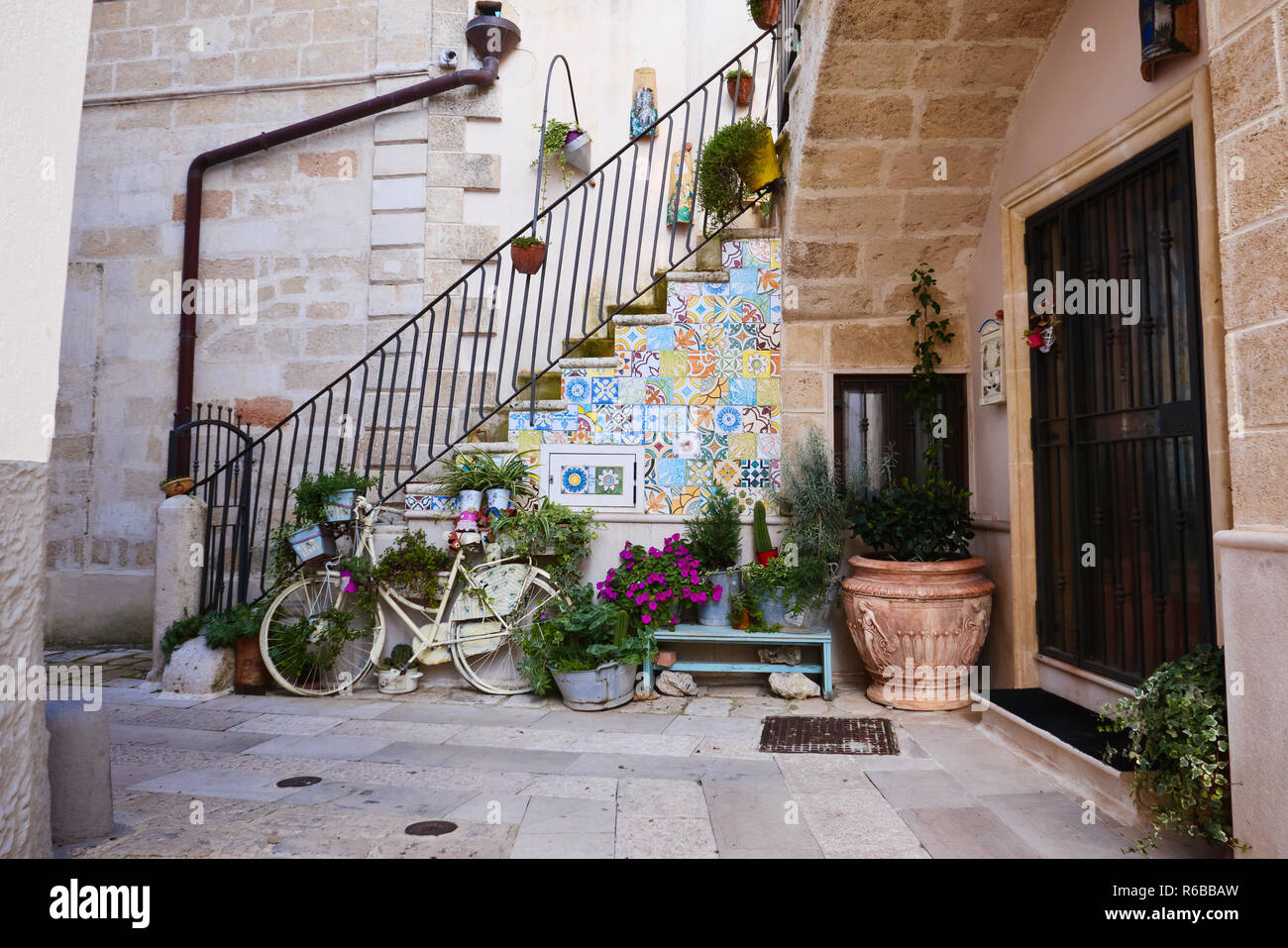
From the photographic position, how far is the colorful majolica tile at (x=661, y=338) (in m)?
4.95

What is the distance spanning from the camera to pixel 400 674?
15.5 ft

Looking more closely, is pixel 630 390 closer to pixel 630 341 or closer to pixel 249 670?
pixel 630 341

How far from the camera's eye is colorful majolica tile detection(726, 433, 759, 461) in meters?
4.91

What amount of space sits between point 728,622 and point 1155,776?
238 centimetres

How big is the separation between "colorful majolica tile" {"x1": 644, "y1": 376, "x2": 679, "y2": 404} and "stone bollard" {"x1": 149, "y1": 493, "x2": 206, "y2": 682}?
2.92 meters

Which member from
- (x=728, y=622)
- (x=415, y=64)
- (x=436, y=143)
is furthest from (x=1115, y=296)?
(x=415, y=64)

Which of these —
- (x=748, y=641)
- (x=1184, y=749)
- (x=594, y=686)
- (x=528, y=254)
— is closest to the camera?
(x=1184, y=749)

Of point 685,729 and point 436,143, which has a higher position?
point 436,143

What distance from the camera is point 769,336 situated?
16.3ft

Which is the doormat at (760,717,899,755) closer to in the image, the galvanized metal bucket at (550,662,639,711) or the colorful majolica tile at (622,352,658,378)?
the galvanized metal bucket at (550,662,639,711)

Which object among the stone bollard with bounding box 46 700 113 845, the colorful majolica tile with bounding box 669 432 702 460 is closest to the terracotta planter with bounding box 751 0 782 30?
the colorful majolica tile with bounding box 669 432 702 460

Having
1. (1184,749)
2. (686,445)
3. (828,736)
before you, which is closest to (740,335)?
(686,445)

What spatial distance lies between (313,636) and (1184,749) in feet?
13.9

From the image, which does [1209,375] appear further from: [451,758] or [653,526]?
[451,758]
